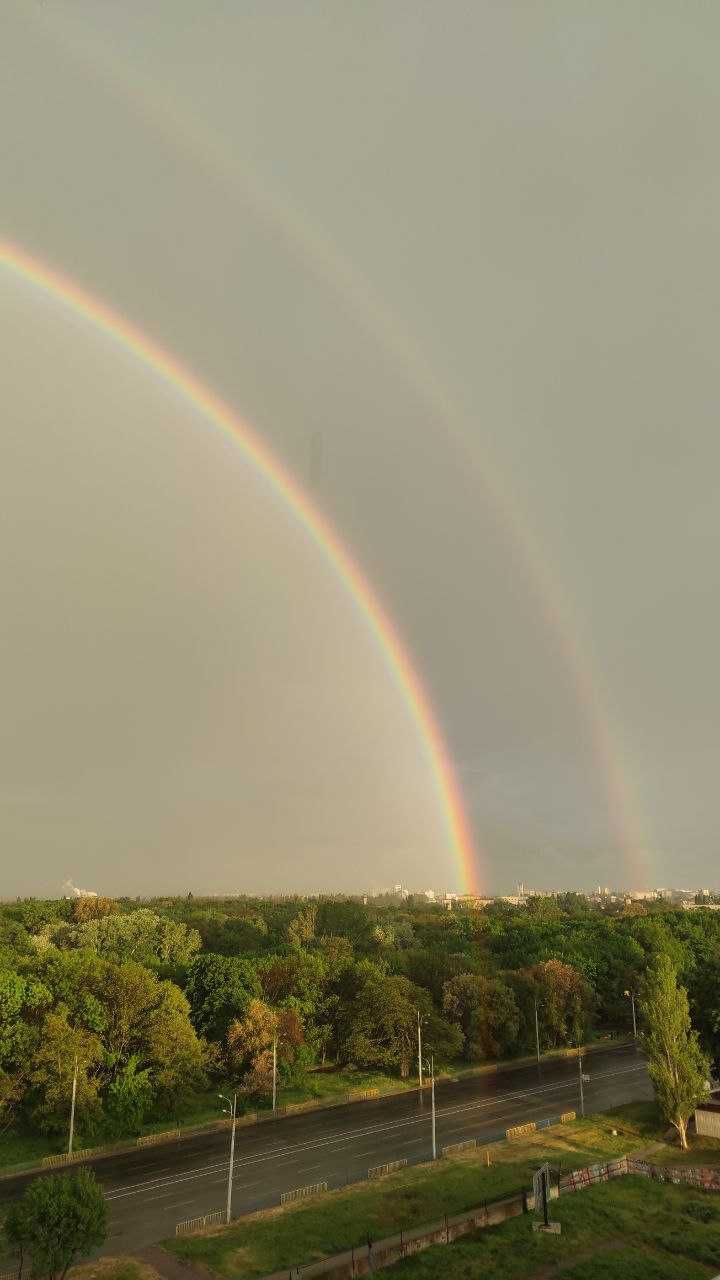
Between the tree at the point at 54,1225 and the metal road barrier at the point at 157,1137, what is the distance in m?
29.1

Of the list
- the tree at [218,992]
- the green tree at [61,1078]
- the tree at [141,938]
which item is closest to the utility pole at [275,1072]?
the tree at [218,992]

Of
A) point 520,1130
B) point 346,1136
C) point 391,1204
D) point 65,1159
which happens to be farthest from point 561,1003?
point 65,1159

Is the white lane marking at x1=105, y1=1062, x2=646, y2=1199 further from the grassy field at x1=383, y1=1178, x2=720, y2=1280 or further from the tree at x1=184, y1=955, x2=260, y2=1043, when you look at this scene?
the grassy field at x1=383, y1=1178, x2=720, y2=1280

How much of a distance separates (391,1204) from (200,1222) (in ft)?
31.0

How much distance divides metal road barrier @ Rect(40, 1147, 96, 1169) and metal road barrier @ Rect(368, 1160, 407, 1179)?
20532 millimetres

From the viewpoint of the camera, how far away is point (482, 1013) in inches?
3105

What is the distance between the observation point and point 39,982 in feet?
211

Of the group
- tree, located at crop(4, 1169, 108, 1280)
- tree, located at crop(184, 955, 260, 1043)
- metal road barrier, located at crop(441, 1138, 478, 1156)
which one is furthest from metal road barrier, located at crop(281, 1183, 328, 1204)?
tree, located at crop(184, 955, 260, 1043)

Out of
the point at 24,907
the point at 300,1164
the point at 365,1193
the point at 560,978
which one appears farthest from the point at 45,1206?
the point at 24,907

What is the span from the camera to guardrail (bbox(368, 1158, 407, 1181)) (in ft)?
151

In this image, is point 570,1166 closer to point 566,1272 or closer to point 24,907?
point 566,1272

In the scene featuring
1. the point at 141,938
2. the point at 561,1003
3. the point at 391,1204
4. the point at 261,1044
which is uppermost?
the point at 141,938

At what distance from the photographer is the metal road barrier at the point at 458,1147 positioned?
164 ft

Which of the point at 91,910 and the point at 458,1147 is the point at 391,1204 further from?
the point at 91,910
